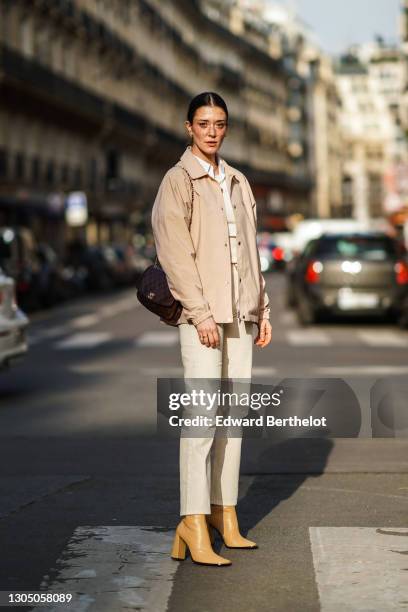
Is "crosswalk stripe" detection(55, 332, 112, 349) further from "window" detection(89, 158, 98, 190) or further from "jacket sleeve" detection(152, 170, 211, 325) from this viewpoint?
"window" detection(89, 158, 98, 190)

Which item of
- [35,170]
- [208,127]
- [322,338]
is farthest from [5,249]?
[208,127]

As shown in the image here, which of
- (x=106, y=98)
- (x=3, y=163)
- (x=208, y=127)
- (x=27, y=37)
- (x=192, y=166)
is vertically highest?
(x=27, y=37)

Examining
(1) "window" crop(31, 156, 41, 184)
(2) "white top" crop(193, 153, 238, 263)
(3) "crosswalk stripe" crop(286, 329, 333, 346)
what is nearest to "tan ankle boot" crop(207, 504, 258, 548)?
(2) "white top" crop(193, 153, 238, 263)

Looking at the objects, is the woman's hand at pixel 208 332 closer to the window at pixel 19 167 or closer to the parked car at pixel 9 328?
the parked car at pixel 9 328

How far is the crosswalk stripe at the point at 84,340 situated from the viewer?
71.8ft

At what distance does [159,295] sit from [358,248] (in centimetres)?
1935

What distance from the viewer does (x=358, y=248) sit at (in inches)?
1003

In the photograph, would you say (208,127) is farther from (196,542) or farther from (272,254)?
(272,254)

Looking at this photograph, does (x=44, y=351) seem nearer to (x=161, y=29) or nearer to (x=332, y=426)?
(x=332, y=426)

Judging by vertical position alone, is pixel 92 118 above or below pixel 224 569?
above

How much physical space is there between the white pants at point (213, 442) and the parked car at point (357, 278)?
18.7 metres

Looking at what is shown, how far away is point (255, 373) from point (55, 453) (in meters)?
6.48

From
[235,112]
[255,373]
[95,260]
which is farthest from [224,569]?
[235,112]

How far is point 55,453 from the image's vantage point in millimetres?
10055
